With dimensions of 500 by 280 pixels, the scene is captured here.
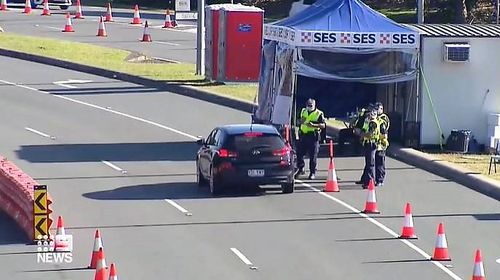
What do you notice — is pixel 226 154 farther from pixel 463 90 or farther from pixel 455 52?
pixel 463 90

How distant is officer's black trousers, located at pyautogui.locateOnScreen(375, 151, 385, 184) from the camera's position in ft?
84.5

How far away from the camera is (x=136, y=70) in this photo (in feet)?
148

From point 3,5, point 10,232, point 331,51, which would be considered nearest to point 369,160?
point 331,51

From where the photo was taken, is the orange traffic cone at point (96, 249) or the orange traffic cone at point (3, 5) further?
the orange traffic cone at point (3, 5)

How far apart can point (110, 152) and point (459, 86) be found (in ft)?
27.3

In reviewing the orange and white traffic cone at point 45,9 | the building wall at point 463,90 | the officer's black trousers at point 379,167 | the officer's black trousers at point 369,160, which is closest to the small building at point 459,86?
the building wall at point 463,90

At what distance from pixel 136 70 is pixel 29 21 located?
18219 mm

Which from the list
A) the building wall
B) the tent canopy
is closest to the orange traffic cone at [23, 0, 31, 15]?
the tent canopy

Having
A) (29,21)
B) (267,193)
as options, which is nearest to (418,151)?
(267,193)

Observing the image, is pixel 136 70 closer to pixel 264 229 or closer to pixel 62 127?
pixel 62 127

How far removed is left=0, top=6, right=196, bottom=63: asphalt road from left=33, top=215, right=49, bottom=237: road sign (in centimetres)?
2850

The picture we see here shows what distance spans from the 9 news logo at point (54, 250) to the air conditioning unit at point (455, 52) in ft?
41.8

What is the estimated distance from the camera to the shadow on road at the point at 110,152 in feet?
96.8

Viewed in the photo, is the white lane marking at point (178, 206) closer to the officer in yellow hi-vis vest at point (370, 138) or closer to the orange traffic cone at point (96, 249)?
the officer in yellow hi-vis vest at point (370, 138)
